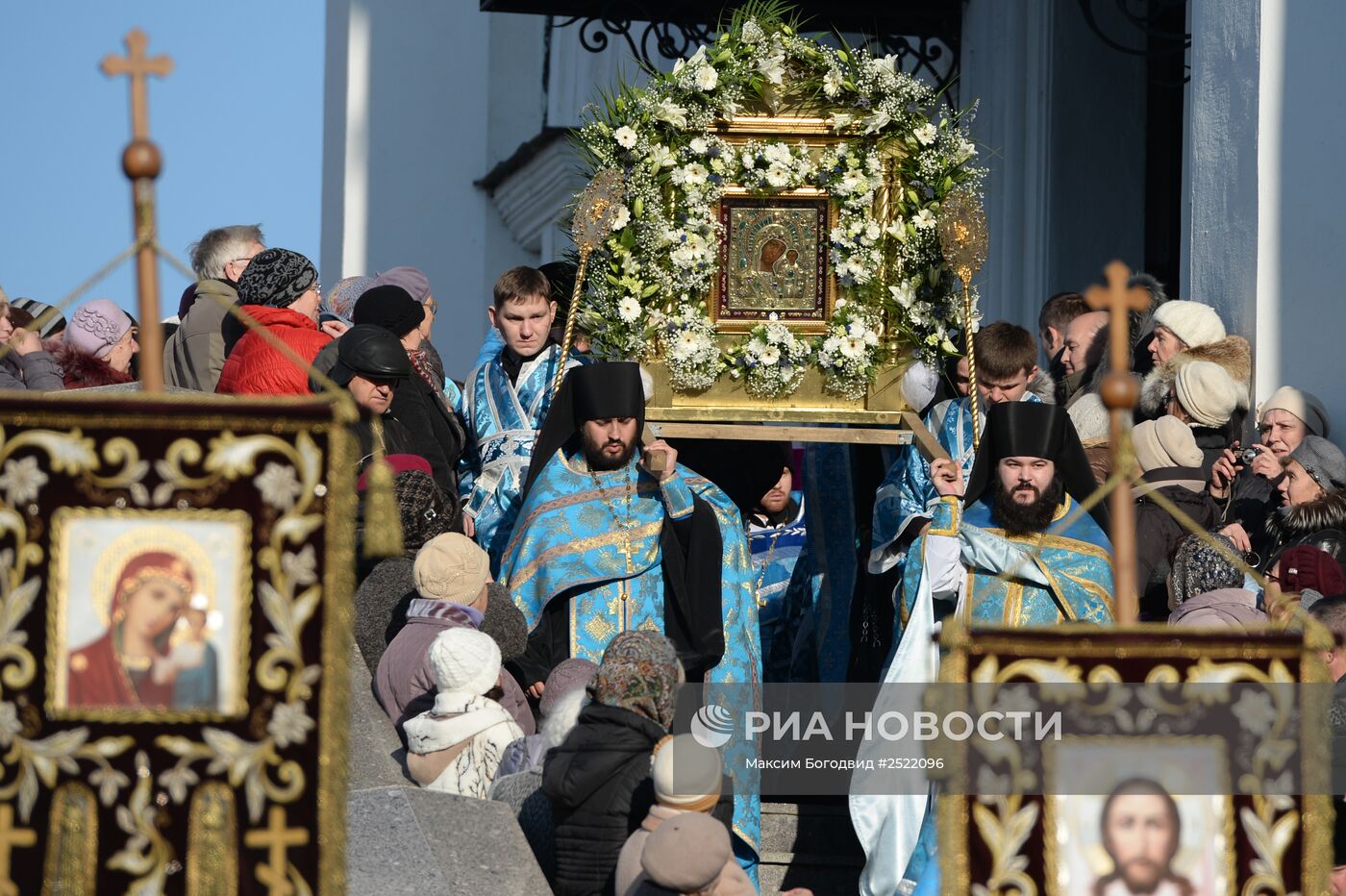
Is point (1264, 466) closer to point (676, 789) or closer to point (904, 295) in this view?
point (904, 295)

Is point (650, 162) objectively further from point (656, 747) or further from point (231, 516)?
point (231, 516)

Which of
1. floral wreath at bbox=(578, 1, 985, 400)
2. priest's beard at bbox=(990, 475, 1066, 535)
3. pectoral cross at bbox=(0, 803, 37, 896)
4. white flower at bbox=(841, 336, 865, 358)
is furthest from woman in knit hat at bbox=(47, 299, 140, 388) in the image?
pectoral cross at bbox=(0, 803, 37, 896)

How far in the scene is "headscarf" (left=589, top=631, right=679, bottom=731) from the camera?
7.37 m

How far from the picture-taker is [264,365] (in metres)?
8.77

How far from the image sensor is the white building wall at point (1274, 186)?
9828mm

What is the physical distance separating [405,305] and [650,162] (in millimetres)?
1061

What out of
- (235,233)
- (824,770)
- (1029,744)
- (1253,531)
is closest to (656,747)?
(1029,744)

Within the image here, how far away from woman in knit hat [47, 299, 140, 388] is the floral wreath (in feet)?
6.22

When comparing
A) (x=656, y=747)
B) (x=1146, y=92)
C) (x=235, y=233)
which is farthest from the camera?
(x=1146, y=92)

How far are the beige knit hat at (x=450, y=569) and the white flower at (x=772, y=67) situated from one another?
2.46 metres

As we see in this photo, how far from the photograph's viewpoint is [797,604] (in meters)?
10.1

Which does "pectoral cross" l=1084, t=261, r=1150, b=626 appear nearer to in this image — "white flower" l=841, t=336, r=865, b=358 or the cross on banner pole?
the cross on banner pole

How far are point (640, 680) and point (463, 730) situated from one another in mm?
723

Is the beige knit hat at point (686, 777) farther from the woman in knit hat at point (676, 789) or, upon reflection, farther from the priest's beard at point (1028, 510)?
the priest's beard at point (1028, 510)
